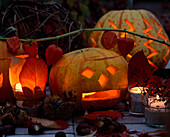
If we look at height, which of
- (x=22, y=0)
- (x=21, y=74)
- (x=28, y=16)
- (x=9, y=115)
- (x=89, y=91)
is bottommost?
(x=9, y=115)

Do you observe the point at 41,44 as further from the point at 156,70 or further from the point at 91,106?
the point at 156,70

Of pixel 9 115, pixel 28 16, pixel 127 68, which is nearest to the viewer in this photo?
pixel 9 115

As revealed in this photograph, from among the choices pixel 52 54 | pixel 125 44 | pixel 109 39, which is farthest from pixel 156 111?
pixel 52 54

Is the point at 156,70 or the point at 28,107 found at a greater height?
the point at 156,70

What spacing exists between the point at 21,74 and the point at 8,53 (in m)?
0.31

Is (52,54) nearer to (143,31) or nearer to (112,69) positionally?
A: (112,69)

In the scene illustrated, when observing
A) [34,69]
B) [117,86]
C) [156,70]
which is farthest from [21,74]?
[156,70]

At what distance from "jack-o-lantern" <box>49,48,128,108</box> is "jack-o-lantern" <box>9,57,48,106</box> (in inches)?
5.8

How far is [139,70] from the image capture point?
2.14 meters

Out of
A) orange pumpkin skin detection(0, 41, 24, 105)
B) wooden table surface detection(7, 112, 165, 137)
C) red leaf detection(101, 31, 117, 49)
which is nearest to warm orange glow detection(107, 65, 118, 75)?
red leaf detection(101, 31, 117, 49)

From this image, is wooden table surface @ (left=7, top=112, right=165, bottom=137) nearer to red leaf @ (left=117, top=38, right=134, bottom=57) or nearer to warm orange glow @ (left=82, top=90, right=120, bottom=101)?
warm orange glow @ (left=82, top=90, right=120, bottom=101)

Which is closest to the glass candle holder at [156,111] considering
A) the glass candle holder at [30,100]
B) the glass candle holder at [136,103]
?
the glass candle holder at [136,103]

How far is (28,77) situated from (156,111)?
95cm

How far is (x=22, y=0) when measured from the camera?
8.72ft
